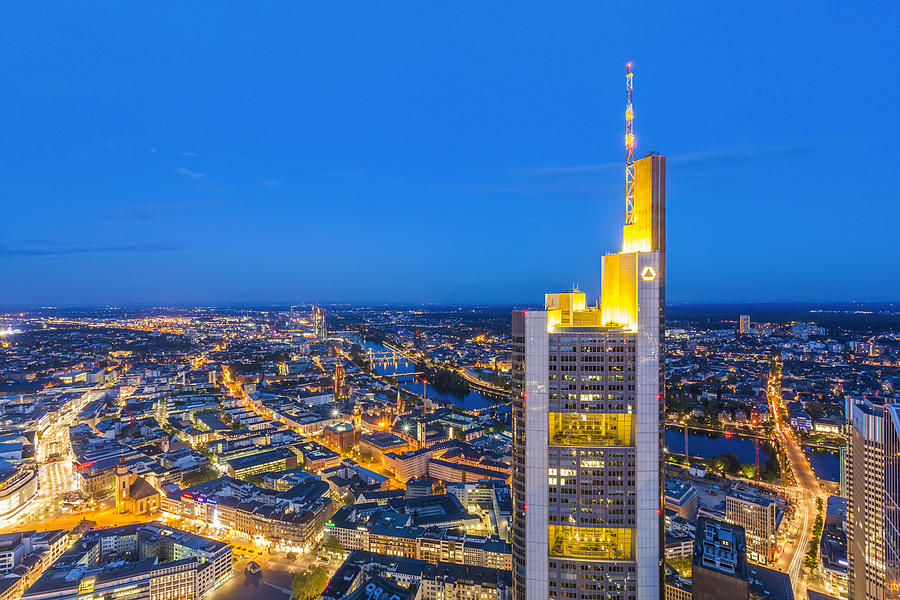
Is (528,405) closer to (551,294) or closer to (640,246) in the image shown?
(551,294)

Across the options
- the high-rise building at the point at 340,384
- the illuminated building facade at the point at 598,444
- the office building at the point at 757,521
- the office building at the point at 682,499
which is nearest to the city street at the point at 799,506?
the office building at the point at 757,521

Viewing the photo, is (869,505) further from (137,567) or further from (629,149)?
(137,567)

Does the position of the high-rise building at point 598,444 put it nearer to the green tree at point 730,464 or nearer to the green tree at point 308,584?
the green tree at point 308,584

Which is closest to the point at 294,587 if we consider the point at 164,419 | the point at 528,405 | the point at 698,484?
the point at 528,405

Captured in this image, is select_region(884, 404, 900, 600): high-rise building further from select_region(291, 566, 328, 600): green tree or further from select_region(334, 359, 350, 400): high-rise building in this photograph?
select_region(334, 359, 350, 400): high-rise building

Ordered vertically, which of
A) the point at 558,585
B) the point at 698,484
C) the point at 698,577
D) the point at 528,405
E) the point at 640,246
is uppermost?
the point at 640,246

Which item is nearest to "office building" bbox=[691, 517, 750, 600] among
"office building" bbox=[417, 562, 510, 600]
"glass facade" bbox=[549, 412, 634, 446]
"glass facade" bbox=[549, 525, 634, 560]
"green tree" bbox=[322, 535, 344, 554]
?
"glass facade" bbox=[549, 525, 634, 560]
